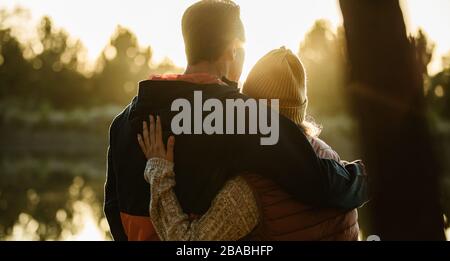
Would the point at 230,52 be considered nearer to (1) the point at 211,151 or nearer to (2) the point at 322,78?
(1) the point at 211,151

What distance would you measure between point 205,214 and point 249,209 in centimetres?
13

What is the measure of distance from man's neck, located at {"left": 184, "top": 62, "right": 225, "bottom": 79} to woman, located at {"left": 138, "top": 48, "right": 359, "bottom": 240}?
0.14m

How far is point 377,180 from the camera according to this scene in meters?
2.30

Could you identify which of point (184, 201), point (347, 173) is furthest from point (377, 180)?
point (184, 201)

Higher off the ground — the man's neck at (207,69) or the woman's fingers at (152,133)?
the man's neck at (207,69)

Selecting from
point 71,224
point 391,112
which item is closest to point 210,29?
point 391,112

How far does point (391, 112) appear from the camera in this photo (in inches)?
88.5

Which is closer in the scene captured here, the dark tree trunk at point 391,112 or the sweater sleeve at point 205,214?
the sweater sleeve at point 205,214

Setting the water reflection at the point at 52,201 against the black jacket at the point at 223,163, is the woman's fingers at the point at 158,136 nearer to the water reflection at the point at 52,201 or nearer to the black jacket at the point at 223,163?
the black jacket at the point at 223,163

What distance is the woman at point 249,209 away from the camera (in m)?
1.86

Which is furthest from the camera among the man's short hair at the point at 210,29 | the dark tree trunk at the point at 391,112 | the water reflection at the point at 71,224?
the water reflection at the point at 71,224

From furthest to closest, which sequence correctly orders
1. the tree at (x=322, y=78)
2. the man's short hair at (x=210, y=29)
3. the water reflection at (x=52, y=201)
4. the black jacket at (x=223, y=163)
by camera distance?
the tree at (x=322, y=78) < the water reflection at (x=52, y=201) < the man's short hair at (x=210, y=29) < the black jacket at (x=223, y=163)

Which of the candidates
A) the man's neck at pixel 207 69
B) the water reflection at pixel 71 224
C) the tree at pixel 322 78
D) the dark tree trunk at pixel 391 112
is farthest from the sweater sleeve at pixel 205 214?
the tree at pixel 322 78
